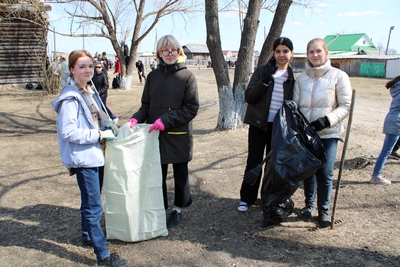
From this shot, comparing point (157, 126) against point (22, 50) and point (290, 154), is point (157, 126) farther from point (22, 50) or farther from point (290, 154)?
point (22, 50)

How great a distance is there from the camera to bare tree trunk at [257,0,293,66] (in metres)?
6.21

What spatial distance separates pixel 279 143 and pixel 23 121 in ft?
25.7

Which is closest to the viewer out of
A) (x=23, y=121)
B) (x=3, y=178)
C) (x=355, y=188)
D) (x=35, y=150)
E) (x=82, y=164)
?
(x=82, y=164)

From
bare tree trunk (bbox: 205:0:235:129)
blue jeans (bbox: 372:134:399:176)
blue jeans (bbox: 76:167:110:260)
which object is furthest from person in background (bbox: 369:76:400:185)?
blue jeans (bbox: 76:167:110:260)

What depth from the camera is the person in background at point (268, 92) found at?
10.8ft

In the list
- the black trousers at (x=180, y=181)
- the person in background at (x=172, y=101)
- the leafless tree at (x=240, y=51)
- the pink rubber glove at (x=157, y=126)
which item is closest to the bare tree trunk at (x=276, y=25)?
the leafless tree at (x=240, y=51)

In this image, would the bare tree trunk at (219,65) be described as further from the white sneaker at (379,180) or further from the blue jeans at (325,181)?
the blue jeans at (325,181)

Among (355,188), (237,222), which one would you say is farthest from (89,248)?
(355,188)

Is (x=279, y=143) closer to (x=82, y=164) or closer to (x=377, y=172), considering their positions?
(x=82, y=164)

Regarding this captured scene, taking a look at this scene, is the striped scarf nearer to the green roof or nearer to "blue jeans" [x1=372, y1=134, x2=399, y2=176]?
"blue jeans" [x1=372, y1=134, x2=399, y2=176]

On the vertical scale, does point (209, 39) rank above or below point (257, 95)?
above

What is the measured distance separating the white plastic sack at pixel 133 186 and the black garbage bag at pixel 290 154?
0.99m

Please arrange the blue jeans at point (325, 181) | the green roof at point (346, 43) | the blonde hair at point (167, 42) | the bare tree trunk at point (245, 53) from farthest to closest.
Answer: the green roof at point (346, 43), the bare tree trunk at point (245, 53), the blue jeans at point (325, 181), the blonde hair at point (167, 42)

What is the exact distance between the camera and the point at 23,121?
351 inches
